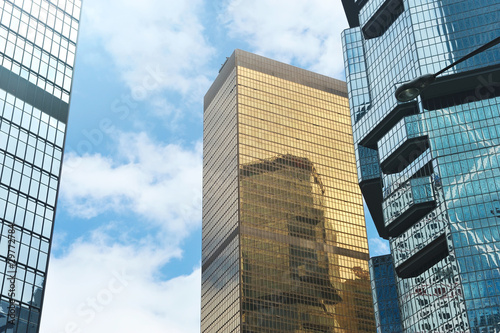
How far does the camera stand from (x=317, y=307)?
6280 inches

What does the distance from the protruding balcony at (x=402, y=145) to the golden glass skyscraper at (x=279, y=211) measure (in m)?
37.8

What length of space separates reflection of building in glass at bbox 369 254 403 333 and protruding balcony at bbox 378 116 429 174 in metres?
22.0

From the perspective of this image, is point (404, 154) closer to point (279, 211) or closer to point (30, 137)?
point (279, 211)

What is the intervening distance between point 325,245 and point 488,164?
58.7m

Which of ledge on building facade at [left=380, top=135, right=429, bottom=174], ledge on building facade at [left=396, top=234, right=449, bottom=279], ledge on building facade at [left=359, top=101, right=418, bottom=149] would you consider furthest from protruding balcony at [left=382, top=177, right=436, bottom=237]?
ledge on building facade at [left=359, top=101, right=418, bottom=149]

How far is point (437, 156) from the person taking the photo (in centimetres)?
12462

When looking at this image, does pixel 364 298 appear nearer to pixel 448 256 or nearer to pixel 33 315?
pixel 448 256

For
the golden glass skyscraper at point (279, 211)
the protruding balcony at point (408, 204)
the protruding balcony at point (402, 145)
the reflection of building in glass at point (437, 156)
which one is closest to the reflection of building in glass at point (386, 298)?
the reflection of building in glass at point (437, 156)

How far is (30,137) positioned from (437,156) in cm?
7129

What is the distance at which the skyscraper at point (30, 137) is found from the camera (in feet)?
242

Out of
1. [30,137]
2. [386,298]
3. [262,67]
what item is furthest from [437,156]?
[262,67]

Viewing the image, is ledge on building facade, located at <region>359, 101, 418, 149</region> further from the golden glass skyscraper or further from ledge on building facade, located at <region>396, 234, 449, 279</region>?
the golden glass skyscraper

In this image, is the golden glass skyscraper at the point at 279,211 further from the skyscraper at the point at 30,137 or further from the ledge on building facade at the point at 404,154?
the skyscraper at the point at 30,137

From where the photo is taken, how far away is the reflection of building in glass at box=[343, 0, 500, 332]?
374 ft
